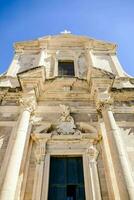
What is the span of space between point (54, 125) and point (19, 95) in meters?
2.28

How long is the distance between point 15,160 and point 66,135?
2.46m

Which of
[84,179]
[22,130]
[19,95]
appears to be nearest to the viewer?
[84,179]

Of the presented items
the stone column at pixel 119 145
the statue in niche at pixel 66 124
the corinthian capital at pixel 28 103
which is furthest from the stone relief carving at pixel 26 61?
the stone column at pixel 119 145

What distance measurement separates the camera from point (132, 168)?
332 inches

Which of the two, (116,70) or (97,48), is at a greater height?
(97,48)

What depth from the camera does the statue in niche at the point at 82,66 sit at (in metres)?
13.9

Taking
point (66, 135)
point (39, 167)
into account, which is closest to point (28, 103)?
point (66, 135)

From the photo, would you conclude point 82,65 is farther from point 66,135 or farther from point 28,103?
point 66,135

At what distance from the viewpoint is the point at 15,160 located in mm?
7762

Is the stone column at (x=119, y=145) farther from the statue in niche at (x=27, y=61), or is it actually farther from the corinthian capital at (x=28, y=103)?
the statue in niche at (x=27, y=61)

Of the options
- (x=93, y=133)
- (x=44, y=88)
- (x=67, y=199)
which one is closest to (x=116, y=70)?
(x=44, y=88)

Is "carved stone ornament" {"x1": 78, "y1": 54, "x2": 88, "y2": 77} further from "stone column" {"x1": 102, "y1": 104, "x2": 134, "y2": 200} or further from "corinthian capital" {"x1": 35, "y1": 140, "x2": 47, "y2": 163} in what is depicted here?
"corinthian capital" {"x1": 35, "y1": 140, "x2": 47, "y2": 163}

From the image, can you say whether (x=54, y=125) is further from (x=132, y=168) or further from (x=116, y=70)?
(x=116, y=70)

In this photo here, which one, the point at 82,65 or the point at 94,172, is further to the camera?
the point at 82,65
